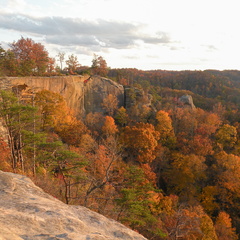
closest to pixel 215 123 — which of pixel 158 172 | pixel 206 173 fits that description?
pixel 206 173

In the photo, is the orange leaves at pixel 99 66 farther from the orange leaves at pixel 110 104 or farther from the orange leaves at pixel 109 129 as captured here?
the orange leaves at pixel 109 129

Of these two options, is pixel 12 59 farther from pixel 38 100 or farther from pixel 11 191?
pixel 11 191

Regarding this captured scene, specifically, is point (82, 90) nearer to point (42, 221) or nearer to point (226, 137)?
point (226, 137)

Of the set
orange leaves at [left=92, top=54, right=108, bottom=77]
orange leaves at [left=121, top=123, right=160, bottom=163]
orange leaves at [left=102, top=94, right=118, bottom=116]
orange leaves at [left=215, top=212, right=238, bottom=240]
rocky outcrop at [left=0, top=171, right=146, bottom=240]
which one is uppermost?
orange leaves at [left=92, top=54, right=108, bottom=77]

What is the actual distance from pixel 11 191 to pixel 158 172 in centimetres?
2566

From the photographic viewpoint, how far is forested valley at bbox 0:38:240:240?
13.7 metres

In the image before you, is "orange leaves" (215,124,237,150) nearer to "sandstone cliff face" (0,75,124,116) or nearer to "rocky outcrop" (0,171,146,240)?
"sandstone cliff face" (0,75,124,116)

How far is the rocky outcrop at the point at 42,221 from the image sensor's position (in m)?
4.78

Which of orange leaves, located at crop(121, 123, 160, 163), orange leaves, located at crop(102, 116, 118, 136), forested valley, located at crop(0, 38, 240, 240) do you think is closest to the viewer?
forested valley, located at crop(0, 38, 240, 240)

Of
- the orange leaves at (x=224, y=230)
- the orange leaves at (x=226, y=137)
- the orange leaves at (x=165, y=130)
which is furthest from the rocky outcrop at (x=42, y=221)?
the orange leaves at (x=226, y=137)

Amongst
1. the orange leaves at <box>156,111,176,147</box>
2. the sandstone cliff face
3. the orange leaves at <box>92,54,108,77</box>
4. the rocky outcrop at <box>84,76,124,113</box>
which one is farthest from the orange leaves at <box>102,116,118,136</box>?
the orange leaves at <box>92,54,108,77</box>

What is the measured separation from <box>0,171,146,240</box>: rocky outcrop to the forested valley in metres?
3.53

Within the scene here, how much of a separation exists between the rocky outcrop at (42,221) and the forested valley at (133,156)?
3527 millimetres

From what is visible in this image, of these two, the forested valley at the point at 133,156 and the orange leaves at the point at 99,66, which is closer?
the forested valley at the point at 133,156
